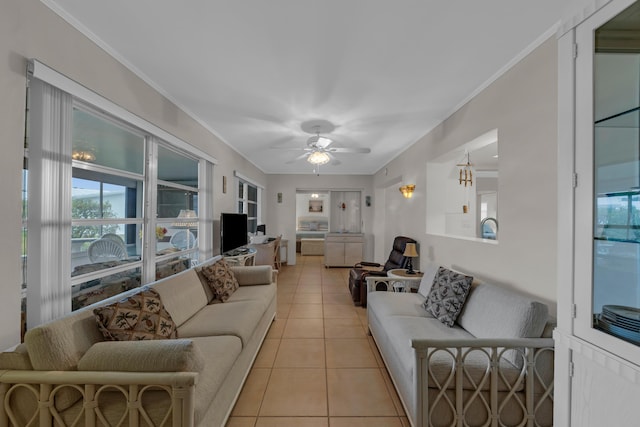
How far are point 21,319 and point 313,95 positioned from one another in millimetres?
2543

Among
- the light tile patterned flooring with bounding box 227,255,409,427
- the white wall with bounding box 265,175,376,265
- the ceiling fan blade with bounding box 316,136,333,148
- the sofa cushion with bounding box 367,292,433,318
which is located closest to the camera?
the light tile patterned flooring with bounding box 227,255,409,427

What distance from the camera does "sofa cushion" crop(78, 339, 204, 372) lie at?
4.11 ft

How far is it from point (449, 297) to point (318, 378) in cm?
133

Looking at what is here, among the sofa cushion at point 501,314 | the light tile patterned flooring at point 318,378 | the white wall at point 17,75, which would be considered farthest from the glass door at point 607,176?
the white wall at point 17,75

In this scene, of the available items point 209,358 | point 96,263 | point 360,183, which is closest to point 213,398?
point 209,358

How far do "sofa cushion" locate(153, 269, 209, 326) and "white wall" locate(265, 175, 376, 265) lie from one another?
4.48 m

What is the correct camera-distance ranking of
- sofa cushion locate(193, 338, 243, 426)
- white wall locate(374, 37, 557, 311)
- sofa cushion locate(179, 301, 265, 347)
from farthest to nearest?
1. sofa cushion locate(179, 301, 265, 347)
2. white wall locate(374, 37, 557, 311)
3. sofa cushion locate(193, 338, 243, 426)

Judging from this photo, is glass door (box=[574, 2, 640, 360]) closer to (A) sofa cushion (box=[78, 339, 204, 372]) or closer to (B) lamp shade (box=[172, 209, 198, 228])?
(A) sofa cushion (box=[78, 339, 204, 372])

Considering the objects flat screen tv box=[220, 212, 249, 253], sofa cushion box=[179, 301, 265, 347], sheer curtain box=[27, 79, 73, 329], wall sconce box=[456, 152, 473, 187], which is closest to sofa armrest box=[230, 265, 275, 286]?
flat screen tv box=[220, 212, 249, 253]

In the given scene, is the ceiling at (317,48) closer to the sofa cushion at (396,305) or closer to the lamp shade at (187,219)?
the lamp shade at (187,219)

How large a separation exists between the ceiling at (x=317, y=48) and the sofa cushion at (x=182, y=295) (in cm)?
178

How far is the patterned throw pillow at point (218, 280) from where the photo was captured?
285 centimetres

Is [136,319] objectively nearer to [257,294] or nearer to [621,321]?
[257,294]

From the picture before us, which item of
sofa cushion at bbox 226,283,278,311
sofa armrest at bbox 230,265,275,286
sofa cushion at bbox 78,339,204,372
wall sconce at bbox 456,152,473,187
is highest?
wall sconce at bbox 456,152,473,187
